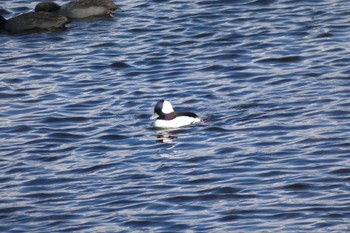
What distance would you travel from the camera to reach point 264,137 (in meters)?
17.4

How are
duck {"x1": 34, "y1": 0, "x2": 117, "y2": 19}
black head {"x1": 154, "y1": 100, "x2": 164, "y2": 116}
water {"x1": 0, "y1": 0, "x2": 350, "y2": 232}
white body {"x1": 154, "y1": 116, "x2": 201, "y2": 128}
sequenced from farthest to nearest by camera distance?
duck {"x1": 34, "y1": 0, "x2": 117, "y2": 19} < black head {"x1": 154, "y1": 100, "x2": 164, "y2": 116} < white body {"x1": 154, "y1": 116, "x2": 201, "y2": 128} < water {"x1": 0, "y1": 0, "x2": 350, "y2": 232}

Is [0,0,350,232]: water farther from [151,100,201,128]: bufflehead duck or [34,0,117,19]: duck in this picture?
[34,0,117,19]: duck

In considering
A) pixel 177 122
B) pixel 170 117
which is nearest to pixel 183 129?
pixel 177 122

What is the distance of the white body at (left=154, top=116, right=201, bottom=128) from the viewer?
59.8 ft

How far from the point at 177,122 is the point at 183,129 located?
0.15m

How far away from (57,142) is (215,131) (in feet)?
7.75

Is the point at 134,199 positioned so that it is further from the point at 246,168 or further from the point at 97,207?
the point at 246,168

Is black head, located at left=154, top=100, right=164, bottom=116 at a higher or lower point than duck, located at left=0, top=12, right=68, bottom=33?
lower

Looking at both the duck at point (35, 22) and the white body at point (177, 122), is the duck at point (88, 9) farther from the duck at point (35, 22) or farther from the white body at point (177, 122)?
the white body at point (177, 122)

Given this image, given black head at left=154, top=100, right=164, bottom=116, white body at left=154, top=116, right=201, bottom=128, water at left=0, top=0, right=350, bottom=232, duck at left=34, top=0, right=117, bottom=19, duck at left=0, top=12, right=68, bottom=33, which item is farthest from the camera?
duck at left=34, top=0, right=117, bottom=19

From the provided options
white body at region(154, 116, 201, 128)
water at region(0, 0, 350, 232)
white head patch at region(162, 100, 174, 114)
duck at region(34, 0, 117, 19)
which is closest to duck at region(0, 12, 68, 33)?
water at region(0, 0, 350, 232)

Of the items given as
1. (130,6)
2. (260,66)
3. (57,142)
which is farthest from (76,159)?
(130,6)

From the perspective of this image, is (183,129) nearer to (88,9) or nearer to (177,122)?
(177,122)

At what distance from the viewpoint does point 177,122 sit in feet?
60.1
